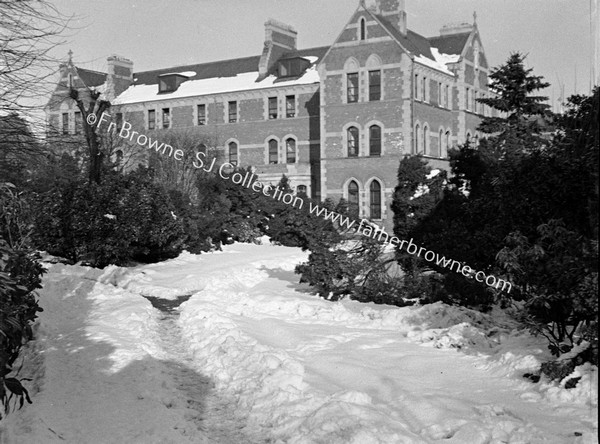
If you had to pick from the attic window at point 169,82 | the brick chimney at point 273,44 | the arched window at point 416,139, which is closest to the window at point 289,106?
the brick chimney at point 273,44

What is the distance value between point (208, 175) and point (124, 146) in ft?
46.4

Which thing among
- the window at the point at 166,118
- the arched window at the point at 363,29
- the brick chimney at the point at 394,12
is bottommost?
the window at the point at 166,118

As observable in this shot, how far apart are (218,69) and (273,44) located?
233 inches

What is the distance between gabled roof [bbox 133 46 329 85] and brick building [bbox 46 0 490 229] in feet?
0.39

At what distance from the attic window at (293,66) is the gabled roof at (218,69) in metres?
1.89

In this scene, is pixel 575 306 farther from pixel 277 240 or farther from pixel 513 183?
pixel 277 240

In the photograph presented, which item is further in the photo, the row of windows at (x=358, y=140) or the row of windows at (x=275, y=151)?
the row of windows at (x=275, y=151)

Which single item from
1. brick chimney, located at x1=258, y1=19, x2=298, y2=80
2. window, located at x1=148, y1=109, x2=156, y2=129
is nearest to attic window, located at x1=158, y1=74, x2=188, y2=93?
window, located at x1=148, y1=109, x2=156, y2=129

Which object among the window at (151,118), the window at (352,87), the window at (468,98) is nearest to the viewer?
the window at (352,87)

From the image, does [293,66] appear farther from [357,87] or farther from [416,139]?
[416,139]

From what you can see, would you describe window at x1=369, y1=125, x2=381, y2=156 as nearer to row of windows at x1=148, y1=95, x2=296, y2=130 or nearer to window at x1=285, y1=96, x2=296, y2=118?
row of windows at x1=148, y1=95, x2=296, y2=130

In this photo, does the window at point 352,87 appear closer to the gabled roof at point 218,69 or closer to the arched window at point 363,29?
the arched window at point 363,29

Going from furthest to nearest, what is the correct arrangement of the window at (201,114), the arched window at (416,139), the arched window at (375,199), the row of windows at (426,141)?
the window at (201,114)
the row of windows at (426,141)
the arched window at (416,139)
the arched window at (375,199)

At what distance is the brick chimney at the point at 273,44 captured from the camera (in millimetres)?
43750
